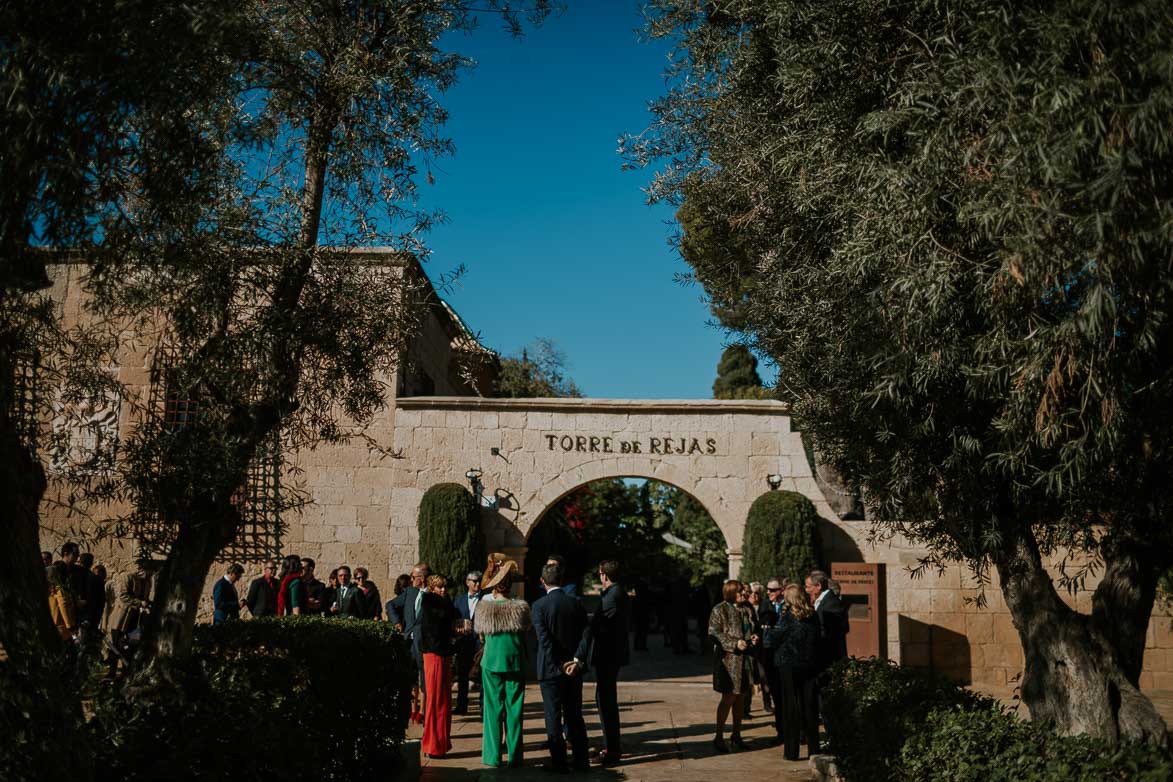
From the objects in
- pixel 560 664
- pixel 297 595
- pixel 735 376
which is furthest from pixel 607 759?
pixel 735 376

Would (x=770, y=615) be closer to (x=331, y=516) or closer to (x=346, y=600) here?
(x=346, y=600)

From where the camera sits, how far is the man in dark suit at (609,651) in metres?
8.47

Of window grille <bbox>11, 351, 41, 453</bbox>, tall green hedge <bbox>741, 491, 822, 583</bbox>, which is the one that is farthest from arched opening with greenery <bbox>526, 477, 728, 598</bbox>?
window grille <bbox>11, 351, 41, 453</bbox>

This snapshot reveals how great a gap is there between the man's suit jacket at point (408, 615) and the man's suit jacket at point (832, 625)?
12.5 feet

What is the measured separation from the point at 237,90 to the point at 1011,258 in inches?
167

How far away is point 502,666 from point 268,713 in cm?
335

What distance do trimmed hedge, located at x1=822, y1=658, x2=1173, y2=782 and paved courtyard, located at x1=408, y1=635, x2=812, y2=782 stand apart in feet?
3.98

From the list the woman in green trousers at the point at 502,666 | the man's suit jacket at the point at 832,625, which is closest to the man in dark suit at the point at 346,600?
the woman in green trousers at the point at 502,666

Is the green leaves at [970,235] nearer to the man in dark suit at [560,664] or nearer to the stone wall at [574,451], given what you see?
the man in dark suit at [560,664]

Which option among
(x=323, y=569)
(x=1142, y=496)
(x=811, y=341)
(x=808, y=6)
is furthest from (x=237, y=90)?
(x=323, y=569)

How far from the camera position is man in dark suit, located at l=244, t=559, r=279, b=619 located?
11.4m

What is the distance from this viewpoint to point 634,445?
1541 cm

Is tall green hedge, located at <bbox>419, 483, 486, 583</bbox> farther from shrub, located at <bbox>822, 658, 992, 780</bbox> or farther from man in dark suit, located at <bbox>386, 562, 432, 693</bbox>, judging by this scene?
shrub, located at <bbox>822, 658, 992, 780</bbox>

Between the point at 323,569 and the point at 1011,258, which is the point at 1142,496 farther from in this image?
the point at 323,569
